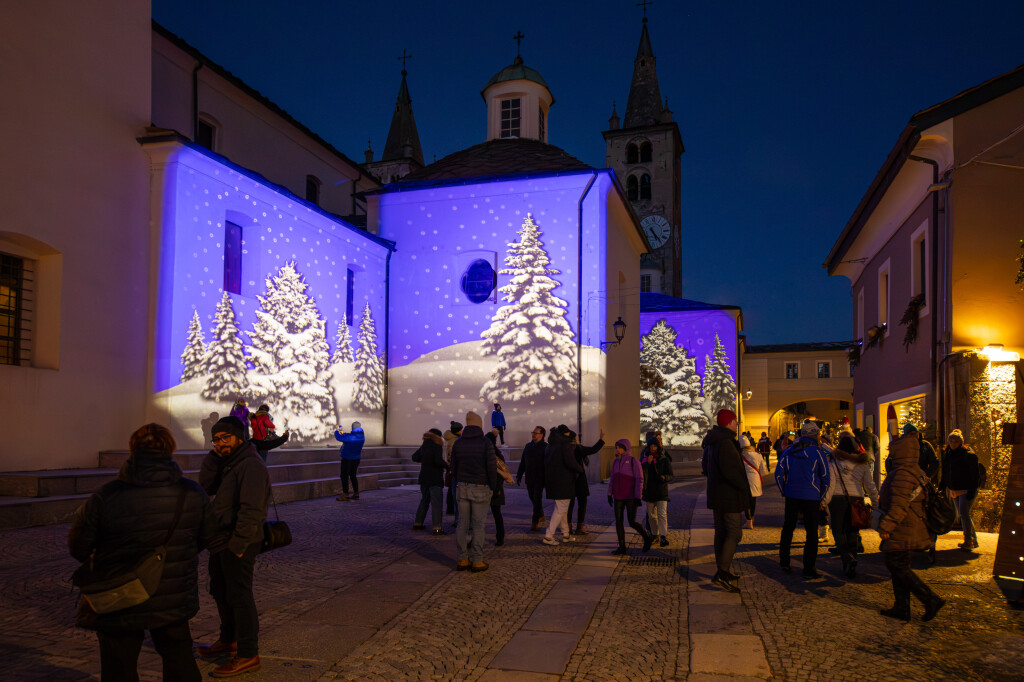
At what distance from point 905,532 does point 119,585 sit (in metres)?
6.33

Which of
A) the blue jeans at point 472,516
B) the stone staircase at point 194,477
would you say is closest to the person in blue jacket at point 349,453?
the stone staircase at point 194,477

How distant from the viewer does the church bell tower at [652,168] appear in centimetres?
6069

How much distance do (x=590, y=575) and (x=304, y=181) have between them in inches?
925

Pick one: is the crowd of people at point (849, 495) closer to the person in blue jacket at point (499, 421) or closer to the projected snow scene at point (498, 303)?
the person in blue jacket at point (499, 421)

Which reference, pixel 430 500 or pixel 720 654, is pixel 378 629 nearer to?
pixel 720 654

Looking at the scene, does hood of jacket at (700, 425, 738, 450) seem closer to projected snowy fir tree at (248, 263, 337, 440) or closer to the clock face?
projected snowy fir tree at (248, 263, 337, 440)

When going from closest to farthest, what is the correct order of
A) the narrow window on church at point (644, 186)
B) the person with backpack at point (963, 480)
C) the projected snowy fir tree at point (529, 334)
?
the person with backpack at point (963, 480) → the projected snowy fir tree at point (529, 334) → the narrow window on church at point (644, 186)

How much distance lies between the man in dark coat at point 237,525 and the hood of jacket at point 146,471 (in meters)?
1.06

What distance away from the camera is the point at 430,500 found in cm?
1193

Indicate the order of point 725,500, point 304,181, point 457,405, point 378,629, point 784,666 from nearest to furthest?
1. point 784,666
2. point 378,629
3. point 725,500
4. point 457,405
5. point 304,181

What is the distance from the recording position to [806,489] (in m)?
8.82

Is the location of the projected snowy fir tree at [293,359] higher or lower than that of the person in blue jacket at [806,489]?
higher

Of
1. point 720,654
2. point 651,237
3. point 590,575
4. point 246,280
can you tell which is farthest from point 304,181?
point 651,237

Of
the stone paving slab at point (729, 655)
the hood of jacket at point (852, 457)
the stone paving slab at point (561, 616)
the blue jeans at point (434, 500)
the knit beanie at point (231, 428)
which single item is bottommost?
the stone paving slab at point (561, 616)
